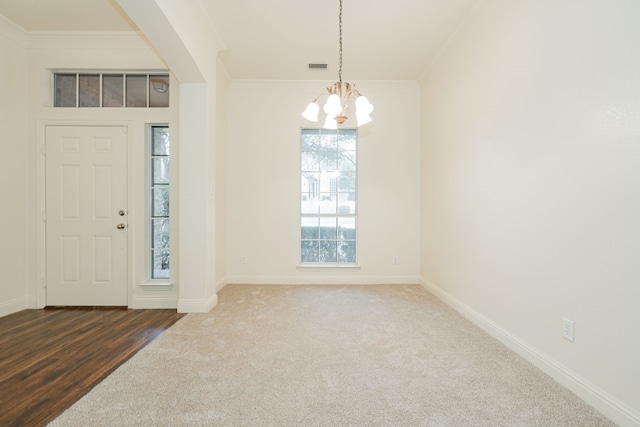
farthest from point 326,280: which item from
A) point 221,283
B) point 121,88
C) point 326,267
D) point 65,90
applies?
point 65,90

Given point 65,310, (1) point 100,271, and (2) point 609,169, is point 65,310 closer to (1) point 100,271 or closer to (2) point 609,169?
(1) point 100,271

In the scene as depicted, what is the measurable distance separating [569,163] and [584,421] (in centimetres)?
145

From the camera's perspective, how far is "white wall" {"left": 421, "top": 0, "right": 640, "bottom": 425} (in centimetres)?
155

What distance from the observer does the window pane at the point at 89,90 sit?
3.57 metres

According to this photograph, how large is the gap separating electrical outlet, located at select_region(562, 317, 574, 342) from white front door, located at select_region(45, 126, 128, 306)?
4.15 m

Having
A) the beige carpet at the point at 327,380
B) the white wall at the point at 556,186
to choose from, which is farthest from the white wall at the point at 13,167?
the white wall at the point at 556,186

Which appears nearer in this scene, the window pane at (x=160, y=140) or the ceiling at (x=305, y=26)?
the ceiling at (x=305, y=26)

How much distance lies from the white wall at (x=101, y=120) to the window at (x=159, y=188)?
3.5 inches

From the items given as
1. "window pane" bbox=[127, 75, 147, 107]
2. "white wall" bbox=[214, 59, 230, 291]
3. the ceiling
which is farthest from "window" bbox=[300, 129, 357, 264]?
"window pane" bbox=[127, 75, 147, 107]

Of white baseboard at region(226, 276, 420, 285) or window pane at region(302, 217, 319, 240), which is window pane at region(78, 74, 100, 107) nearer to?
white baseboard at region(226, 276, 420, 285)

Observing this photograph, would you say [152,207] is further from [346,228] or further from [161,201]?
[346,228]

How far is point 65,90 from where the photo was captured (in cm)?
360

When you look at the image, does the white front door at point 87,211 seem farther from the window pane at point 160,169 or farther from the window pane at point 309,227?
the window pane at point 309,227

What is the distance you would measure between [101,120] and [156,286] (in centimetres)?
203
